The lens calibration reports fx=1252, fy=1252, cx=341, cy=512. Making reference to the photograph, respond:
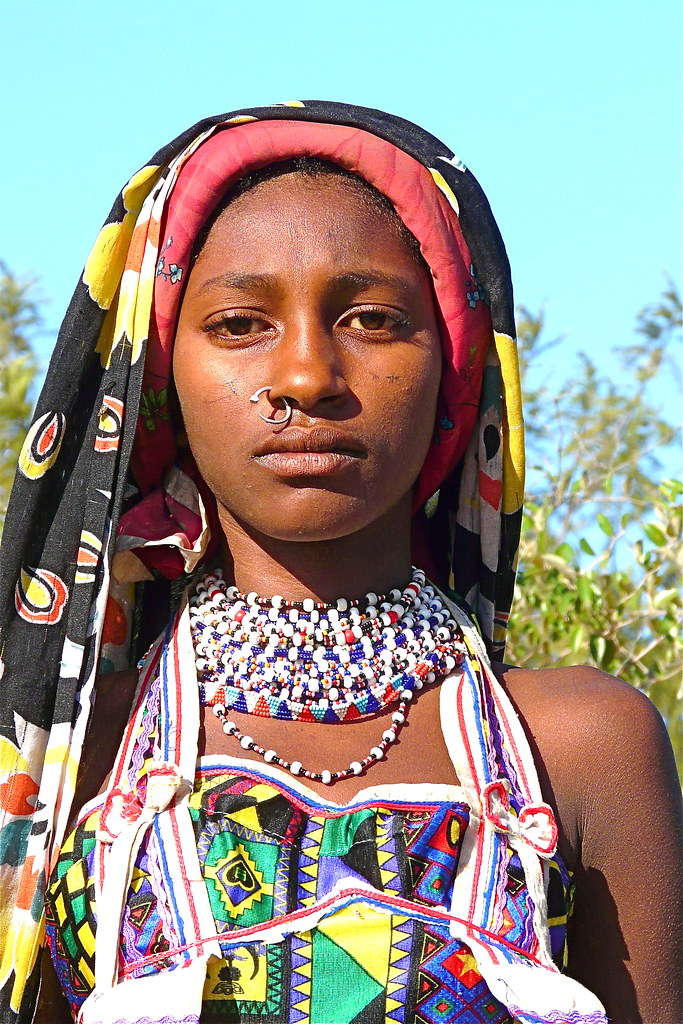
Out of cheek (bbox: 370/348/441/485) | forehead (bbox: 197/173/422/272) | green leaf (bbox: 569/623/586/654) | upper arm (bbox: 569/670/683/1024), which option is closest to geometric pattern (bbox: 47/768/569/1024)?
upper arm (bbox: 569/670/683/1024)

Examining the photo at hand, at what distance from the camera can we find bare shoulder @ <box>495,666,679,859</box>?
7.19 ft

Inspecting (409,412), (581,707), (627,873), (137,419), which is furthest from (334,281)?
(627,873)

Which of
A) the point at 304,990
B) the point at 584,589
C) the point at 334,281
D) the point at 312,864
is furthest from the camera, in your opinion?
the point at 584,589

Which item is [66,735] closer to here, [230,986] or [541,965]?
[230,986]

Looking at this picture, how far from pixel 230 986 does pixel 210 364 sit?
102cm

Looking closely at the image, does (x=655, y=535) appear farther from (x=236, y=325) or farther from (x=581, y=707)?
(x=236, y=325)

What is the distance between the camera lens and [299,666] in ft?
7.15

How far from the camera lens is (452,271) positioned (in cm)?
227

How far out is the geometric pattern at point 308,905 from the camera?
75.4 inches

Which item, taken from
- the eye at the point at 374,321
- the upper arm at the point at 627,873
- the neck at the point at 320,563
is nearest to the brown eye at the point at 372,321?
the eye at the point at 374,321

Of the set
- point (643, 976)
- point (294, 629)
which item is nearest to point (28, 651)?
point (294, 629)

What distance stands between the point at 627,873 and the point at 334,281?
1.14 metres

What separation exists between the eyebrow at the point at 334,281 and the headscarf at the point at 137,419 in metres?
0.10

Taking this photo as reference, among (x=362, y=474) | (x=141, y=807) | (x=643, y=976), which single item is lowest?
(x=643, y=976)
